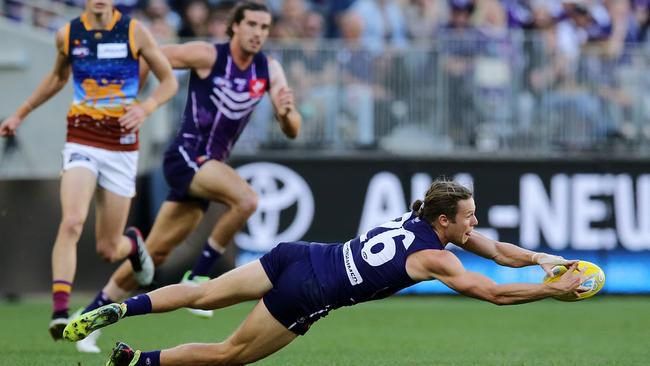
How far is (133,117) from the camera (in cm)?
962

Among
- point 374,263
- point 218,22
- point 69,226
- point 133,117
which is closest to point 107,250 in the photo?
point 69,226

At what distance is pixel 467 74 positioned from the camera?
16.3m

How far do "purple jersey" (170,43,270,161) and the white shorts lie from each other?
29.6 inches

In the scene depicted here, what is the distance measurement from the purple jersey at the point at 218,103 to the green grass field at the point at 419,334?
166 cm

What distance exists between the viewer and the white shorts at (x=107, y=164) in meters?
9.90

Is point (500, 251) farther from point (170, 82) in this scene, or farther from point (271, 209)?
point (271, 209)

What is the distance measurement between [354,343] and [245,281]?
3244 millimetres

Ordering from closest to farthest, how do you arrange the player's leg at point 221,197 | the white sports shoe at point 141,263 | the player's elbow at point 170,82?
the player's elbow at point 170,82 → the white sports shoe at point 141,263 → the player's leg at point 221,197

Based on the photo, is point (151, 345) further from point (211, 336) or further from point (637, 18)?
point (637, 18)

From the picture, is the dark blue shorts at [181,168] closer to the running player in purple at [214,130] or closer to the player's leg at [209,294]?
the running player in purple at [214,130]

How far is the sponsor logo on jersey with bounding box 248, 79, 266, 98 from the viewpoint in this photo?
11.0 metres

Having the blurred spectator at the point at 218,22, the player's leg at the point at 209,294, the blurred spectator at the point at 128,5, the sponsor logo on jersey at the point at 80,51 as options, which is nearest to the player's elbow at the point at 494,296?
the player's leg at the point at 209,294

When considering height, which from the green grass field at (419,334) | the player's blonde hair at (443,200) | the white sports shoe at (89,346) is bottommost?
the green grass field at (419,334)

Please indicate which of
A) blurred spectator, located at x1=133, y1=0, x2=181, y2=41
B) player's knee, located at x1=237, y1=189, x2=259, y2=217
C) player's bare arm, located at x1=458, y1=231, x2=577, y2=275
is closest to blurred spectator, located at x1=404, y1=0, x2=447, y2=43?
blurred spectator, located at x1=133, y1=0, x2=181, y2=41
